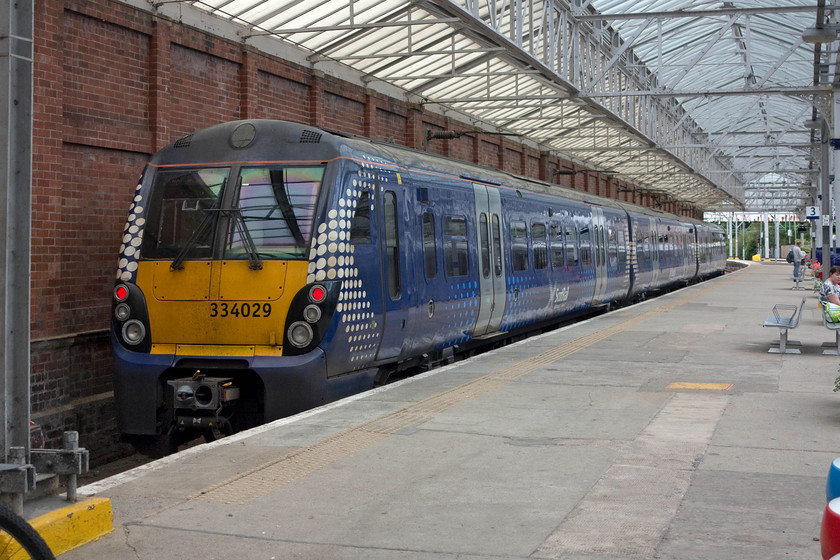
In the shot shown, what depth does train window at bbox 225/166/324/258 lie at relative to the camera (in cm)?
890

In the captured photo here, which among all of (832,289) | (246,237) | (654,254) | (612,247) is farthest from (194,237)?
(654,254)

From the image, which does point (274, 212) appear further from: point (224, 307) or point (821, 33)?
point (821, 33)

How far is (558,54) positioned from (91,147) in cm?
1118

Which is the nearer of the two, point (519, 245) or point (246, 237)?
point (246, 237)

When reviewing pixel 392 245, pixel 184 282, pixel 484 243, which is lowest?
pixel 184 282

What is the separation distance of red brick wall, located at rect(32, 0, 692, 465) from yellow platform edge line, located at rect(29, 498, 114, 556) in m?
5.31

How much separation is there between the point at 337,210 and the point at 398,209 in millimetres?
1545

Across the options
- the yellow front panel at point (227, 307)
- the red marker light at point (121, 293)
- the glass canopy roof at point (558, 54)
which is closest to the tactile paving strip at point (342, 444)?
the yellow front panel at point (227, 307)

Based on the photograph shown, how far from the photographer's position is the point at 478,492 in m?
6.04

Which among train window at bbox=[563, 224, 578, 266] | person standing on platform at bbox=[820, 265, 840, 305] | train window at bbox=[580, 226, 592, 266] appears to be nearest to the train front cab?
person standing on platform at bbox=[820, 265, 840, 305]

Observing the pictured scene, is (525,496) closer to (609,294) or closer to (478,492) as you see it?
(478,492)

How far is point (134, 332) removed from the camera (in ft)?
29.4

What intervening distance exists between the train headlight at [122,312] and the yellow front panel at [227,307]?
0.68 ft

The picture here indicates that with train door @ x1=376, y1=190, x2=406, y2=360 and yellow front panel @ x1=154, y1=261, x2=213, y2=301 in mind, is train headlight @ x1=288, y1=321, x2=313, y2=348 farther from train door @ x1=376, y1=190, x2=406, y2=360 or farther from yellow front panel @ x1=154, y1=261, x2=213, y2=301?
train door @ x1=376, y1=190, x2=406, y2=360
